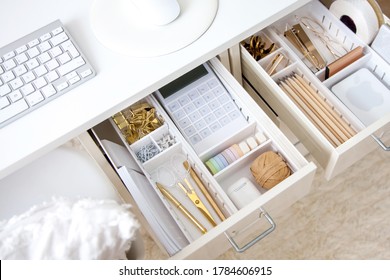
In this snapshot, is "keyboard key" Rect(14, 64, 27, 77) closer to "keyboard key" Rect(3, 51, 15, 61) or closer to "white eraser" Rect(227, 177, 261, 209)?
"keyboard key" Rect(3, 51, 15, 61)

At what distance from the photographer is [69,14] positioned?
787 mm

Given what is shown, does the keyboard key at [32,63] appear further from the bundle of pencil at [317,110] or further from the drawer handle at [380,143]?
the drawer handle at [380,143]

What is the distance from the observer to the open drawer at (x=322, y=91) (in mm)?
804

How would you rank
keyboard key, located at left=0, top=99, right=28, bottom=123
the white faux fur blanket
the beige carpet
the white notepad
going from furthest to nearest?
the beige carpet
the white notepad
keyboard key, located at left=0, top=99, right=28, bottom=123
the white faux fur blanket

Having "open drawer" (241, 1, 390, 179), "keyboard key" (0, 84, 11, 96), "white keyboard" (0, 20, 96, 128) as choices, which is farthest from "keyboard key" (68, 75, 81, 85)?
"open drawer" (241, 1, 390, 179)

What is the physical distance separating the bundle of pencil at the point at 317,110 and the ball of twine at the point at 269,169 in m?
0.12

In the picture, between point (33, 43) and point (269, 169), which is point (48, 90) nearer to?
point (33, 43)

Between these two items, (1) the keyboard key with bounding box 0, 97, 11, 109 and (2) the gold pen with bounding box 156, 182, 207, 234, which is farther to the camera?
(2) the gold pen with bounding box 156, 182, 207, 234

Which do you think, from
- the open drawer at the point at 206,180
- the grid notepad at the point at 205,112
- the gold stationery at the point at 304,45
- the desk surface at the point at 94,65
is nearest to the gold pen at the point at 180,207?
the open drawer at the point at 206,180

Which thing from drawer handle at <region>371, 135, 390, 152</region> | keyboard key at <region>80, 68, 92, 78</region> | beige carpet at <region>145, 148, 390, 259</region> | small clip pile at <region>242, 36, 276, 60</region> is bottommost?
beige carpet at <region>145, 148, 390, 259</region>

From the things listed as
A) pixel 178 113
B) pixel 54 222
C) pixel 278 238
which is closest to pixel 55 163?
pixel 178 113

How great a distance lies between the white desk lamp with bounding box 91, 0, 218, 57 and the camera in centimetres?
73

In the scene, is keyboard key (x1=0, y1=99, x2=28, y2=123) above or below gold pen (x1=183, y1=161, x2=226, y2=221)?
above

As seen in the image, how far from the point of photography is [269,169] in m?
0.80
